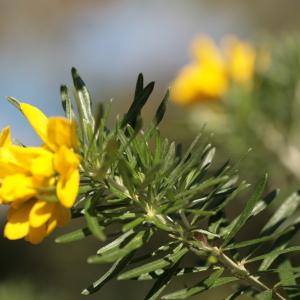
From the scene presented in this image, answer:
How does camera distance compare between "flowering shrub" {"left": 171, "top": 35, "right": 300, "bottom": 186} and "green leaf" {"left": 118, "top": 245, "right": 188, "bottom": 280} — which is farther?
"flowering shrub" {"left": 171, "top": 35, "right": 300, "bottom": 186}

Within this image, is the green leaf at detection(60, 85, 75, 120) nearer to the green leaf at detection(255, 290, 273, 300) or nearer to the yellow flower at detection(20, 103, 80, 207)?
the yellow flower at detection(20, 103, 80, 207)

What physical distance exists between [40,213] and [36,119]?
0.27 ft

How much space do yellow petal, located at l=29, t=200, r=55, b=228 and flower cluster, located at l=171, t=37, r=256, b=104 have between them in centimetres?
86

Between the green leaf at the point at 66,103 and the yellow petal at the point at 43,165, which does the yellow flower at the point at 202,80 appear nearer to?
the green leaf at the point at 66,103

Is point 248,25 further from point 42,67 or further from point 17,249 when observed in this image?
point 17,249

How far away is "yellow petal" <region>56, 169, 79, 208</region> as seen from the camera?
413 millimetres

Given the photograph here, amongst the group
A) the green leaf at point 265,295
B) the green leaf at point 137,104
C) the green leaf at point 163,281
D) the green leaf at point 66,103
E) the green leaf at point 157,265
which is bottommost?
the green leaf at point 265,295

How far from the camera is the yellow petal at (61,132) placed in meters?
0.42

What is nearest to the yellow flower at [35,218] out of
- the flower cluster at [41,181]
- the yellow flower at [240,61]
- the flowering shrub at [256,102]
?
the flower cluster at [41,181]

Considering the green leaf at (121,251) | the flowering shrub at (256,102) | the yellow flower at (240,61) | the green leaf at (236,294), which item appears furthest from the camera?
the yellow flower at (240,61)

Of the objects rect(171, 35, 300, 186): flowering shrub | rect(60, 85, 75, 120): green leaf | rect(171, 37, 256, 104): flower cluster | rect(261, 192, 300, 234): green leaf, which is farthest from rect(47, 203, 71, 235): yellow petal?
rect(171, 37, 256, 104): flower cluster

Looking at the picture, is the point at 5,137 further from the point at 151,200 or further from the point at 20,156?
the point at 151,200

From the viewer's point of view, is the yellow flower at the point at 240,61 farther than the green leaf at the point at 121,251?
Yes

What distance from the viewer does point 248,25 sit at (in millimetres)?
5391
